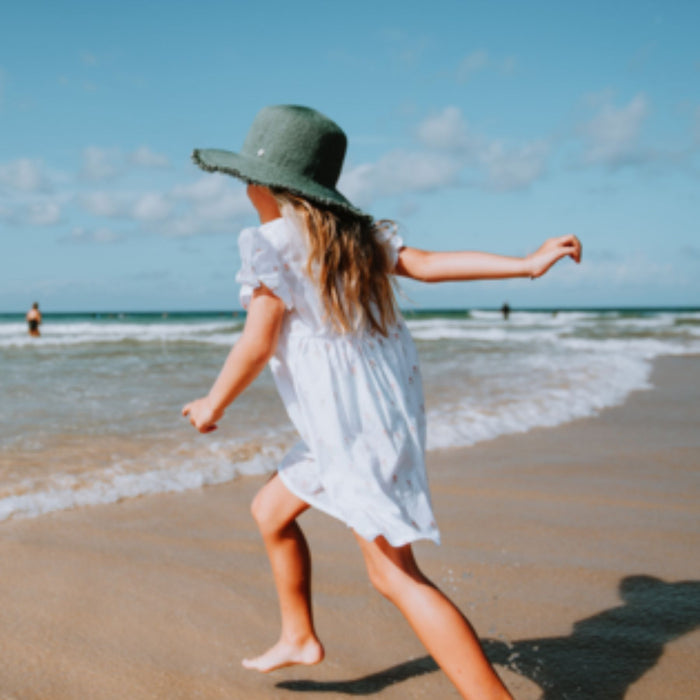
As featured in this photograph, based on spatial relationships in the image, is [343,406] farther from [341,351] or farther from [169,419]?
[169,419]

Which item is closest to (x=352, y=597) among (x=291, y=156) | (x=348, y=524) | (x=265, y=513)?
(x=265, y=513)

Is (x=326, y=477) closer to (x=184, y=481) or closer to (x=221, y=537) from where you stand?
(x=221, y=537)

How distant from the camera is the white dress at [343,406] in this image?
1811 mm

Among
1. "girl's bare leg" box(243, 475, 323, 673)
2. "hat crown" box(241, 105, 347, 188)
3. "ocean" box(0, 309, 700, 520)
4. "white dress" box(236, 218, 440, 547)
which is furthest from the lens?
"ocean" box(0, 309, 700, 520)

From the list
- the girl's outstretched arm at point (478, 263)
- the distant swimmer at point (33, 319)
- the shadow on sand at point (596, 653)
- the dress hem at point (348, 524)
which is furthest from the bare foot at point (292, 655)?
the distant swimmer at point (33, 319)

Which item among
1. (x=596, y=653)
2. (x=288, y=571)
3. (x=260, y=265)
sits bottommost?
(x=596, y=653)

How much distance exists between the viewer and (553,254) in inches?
74.1

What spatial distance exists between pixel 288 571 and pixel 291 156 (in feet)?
3.90

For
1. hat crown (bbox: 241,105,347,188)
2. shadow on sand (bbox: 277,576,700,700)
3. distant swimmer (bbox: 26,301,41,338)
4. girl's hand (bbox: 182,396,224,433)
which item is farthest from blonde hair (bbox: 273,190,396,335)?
distant swimmer (bbox: 26,301,41,338)

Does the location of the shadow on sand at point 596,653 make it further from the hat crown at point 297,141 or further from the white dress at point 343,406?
the hat crown at point 297,141

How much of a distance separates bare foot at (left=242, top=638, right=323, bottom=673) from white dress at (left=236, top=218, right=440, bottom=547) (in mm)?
528

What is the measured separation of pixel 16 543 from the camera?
3.14 m

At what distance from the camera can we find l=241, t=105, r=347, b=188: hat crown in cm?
196

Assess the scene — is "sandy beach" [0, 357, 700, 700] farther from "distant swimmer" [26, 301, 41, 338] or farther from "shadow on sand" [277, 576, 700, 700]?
"distant swimmer" [26, 301, 41, 338]
